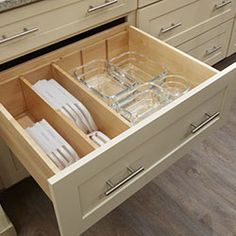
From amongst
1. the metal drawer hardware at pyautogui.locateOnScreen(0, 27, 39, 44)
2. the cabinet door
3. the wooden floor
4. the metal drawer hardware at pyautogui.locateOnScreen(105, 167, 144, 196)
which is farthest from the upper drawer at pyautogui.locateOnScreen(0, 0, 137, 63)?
the wooden floor

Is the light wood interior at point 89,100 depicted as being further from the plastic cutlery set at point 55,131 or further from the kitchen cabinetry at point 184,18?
the kitchen cabinetry at point 184,18

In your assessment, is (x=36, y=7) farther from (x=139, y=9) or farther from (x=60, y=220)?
(x=60, y=220)

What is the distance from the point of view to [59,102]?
1.04 m

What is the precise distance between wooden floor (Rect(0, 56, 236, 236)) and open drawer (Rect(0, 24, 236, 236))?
0.40 m

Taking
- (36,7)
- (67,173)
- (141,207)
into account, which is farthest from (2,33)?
(141,207)

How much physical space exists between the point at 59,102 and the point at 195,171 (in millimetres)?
736

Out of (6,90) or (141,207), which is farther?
(141,207)

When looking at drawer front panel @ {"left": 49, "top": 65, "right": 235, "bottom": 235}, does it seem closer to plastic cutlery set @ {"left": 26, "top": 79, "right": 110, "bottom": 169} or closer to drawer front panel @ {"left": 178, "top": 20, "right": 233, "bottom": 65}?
plastic cutlery set @ {"left": 26, "top": 79, "right": 110, "bottom": 169}

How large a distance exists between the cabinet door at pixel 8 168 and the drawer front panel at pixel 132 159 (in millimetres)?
486

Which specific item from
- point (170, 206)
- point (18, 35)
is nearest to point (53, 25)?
point (18, 35)

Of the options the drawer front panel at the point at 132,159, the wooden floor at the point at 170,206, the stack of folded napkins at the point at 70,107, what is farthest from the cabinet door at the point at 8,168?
the drawer front panel at the point at 132,159

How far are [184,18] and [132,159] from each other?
2.61 ft

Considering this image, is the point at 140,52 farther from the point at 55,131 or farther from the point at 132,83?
the point at 55,131

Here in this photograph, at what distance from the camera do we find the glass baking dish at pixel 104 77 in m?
1.20
